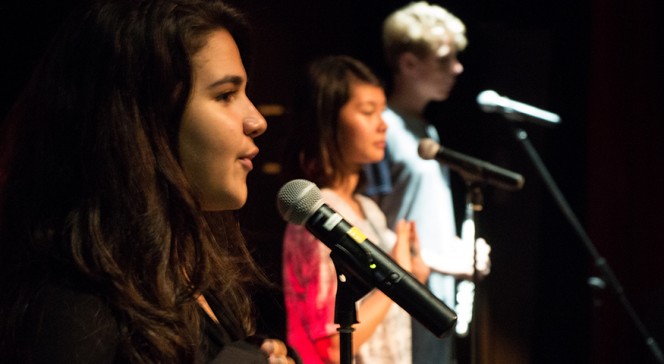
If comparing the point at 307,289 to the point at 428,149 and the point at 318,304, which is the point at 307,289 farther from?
the point at 428,149

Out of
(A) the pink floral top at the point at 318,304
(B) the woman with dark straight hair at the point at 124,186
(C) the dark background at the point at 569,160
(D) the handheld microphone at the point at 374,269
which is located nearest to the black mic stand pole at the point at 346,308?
(D) the handheld microphone at the point at 374,269

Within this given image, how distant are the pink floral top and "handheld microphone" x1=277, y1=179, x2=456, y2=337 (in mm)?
986

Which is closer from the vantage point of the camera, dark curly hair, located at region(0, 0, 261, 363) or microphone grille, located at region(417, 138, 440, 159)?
dark curly hair, located at region(0, 0, 261, 363)

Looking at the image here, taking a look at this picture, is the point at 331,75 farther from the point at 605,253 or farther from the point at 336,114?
the point at 605,253

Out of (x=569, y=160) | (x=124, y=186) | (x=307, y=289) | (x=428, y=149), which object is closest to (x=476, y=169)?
(x=428, y=149)

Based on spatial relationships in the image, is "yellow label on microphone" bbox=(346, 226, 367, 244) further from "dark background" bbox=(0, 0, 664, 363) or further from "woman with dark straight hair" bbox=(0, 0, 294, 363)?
"dark background" bbox=(0, 0, 664, 363)

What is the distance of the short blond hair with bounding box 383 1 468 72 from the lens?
3590 mm

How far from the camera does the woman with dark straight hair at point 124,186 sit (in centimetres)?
126

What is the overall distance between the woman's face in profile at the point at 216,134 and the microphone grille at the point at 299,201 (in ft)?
0.31

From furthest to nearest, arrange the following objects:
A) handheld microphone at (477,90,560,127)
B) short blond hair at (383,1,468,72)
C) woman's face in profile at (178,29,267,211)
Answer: short blond hair at (383,1,468,72), handheld microphone at (477,90,560,127), woman's face in profile at (178,29,267,211)

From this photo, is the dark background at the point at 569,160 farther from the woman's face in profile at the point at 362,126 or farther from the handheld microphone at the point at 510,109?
the woman's face in profile at the point at 362,126

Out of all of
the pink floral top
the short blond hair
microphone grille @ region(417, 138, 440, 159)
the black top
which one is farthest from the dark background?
the black top

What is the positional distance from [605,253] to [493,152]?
845 mm

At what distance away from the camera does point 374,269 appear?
4.51 feet
